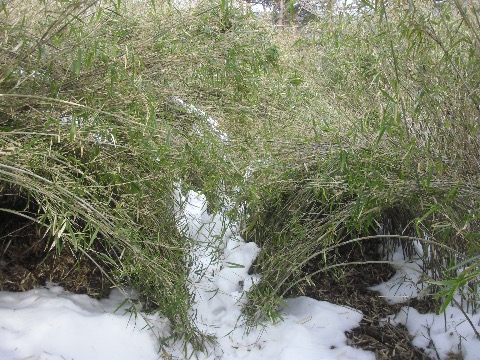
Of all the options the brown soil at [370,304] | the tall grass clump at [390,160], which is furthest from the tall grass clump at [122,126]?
the brown soil at [370,304]

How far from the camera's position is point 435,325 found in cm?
293

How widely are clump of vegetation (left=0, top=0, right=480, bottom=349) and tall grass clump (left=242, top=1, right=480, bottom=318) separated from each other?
13 millimetres

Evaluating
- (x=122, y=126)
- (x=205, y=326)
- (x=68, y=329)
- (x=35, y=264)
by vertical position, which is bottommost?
(x=205, y=326)

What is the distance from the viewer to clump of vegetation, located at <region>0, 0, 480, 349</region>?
238 cm

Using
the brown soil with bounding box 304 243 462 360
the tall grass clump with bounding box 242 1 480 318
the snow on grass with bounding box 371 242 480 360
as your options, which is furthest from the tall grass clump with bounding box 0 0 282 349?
the snow on grass with bounding box 371 242 480 360

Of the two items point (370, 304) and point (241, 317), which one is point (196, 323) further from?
point (370, 304)

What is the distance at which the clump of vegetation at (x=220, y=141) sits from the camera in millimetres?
2383

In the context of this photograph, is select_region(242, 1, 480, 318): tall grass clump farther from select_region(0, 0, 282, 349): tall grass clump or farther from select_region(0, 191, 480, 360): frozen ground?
select_region(0, 0, 282, 349): tall grass clump

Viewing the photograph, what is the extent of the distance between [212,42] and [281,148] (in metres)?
0.76

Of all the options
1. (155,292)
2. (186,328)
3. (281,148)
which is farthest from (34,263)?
(281,148)

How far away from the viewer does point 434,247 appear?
114 inches

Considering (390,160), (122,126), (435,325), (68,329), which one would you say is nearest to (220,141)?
(122,126)

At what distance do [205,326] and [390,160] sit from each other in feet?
4.91

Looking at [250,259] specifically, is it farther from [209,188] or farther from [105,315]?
[105,315]
